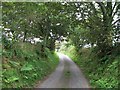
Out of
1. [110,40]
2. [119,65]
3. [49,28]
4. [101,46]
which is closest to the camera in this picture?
[119,65]

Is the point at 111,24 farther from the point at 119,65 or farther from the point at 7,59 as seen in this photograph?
the point at 7,59

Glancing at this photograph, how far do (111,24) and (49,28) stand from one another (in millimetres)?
12259

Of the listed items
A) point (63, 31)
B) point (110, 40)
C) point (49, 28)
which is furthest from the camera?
point (63, 31)

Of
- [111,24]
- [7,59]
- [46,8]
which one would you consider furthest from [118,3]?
[7,59]

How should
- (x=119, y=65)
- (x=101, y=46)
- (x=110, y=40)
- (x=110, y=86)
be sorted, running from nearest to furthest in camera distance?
(x=110, y=86)
(x=119, y=65)
(x=110, y=40)
(x=101, y=46)

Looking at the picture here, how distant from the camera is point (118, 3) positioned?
21672mm

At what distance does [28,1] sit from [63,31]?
1677 centimetres

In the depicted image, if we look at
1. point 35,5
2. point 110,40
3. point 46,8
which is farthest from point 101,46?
point 35,5

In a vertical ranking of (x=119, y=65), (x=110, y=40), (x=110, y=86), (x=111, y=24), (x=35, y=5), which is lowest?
(x=110, y=86)

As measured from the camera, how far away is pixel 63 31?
33875mm

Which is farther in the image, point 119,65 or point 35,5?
point 35,5

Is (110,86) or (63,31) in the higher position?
(63,31)

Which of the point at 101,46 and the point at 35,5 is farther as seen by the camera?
the point at 101,46

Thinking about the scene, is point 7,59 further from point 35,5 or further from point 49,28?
point 49,28
